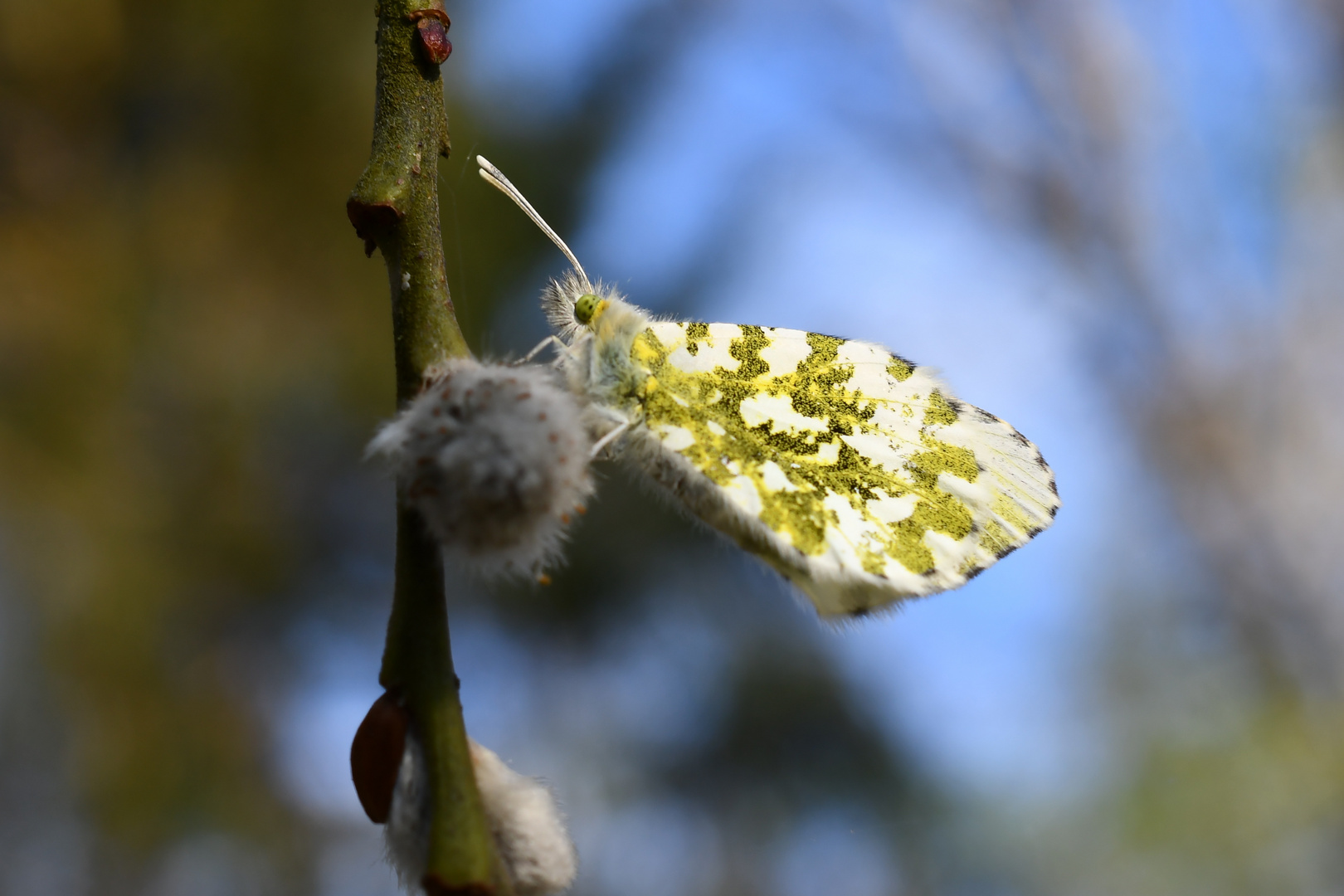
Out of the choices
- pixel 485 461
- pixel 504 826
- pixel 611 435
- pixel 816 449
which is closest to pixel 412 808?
pixel 504 826

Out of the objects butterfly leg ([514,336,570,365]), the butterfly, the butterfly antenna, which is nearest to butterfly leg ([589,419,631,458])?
the butterfly

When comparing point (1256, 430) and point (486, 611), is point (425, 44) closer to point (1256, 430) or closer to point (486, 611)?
point (486, 611)

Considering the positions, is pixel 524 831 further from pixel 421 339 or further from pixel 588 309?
pixel 588 309

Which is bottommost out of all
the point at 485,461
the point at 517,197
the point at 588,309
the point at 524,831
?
the point at 524,831

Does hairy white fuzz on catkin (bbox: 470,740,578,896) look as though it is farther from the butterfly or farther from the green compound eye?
the green compound eye

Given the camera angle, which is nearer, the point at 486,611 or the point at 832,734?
the point at 486,611

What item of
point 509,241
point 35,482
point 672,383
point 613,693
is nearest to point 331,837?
point 613,693
